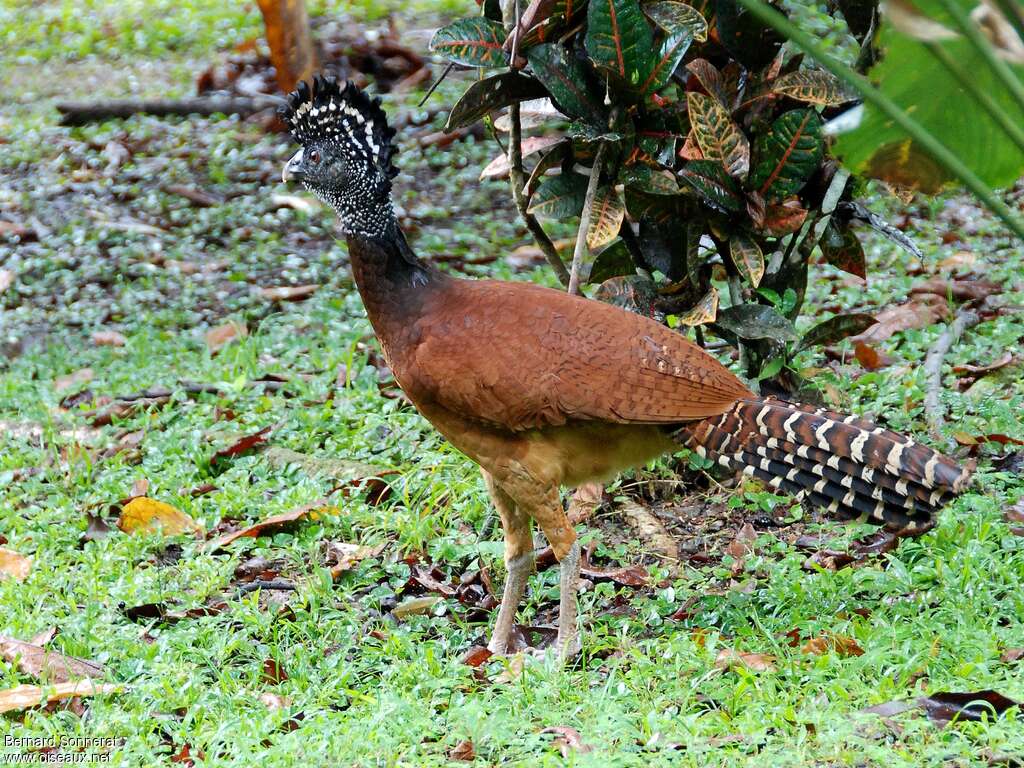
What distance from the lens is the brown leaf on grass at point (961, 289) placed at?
7.31 meters

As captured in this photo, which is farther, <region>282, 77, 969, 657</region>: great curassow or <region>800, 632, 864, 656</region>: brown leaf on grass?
<region>282, 77, 969, 657</region>: great curassow

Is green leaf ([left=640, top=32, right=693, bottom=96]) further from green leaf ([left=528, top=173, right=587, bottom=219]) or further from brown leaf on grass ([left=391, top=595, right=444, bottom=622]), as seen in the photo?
brown leaf on grass ([left=391, top=595, right=444, bottom=622])

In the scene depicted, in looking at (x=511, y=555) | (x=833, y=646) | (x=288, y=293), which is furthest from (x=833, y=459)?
(x=288, y=293)

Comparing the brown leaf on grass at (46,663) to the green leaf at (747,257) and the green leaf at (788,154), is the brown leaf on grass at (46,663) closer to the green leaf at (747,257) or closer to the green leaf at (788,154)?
the green leaf at (747,257)

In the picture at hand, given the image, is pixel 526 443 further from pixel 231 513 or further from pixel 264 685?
pixel 231 513

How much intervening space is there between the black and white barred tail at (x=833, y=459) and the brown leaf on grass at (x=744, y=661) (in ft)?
1.89

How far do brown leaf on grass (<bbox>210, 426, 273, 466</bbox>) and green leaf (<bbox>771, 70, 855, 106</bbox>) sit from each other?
Result: 10.5 feet

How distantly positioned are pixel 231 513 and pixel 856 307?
4.03m

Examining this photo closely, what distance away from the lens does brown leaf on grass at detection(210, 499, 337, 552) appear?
5453 mm

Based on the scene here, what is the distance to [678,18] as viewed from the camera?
4.55 metres

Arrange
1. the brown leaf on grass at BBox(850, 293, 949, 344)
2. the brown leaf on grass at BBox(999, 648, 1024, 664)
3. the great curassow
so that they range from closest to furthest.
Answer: the brown leaf on grass at BBox(999, 648, 1024, 664) → the great curassow → the brown leaf on grass at BBox(850, 293, 949, 344)

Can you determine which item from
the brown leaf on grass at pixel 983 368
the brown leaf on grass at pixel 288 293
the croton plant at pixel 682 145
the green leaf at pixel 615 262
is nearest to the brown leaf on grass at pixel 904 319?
the brown leaf on grass at pixel 983 368

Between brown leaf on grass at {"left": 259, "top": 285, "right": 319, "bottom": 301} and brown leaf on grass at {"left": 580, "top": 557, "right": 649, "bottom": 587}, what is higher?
brown leaf on grass at {"left": 580, "top": 557, "right": 649, "bottom": 587}

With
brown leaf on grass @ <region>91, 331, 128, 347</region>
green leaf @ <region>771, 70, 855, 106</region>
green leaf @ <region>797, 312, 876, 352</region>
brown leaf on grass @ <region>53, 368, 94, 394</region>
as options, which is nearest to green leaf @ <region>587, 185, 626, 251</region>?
green leaf @ <region>771, 70, 855, 106</region>
